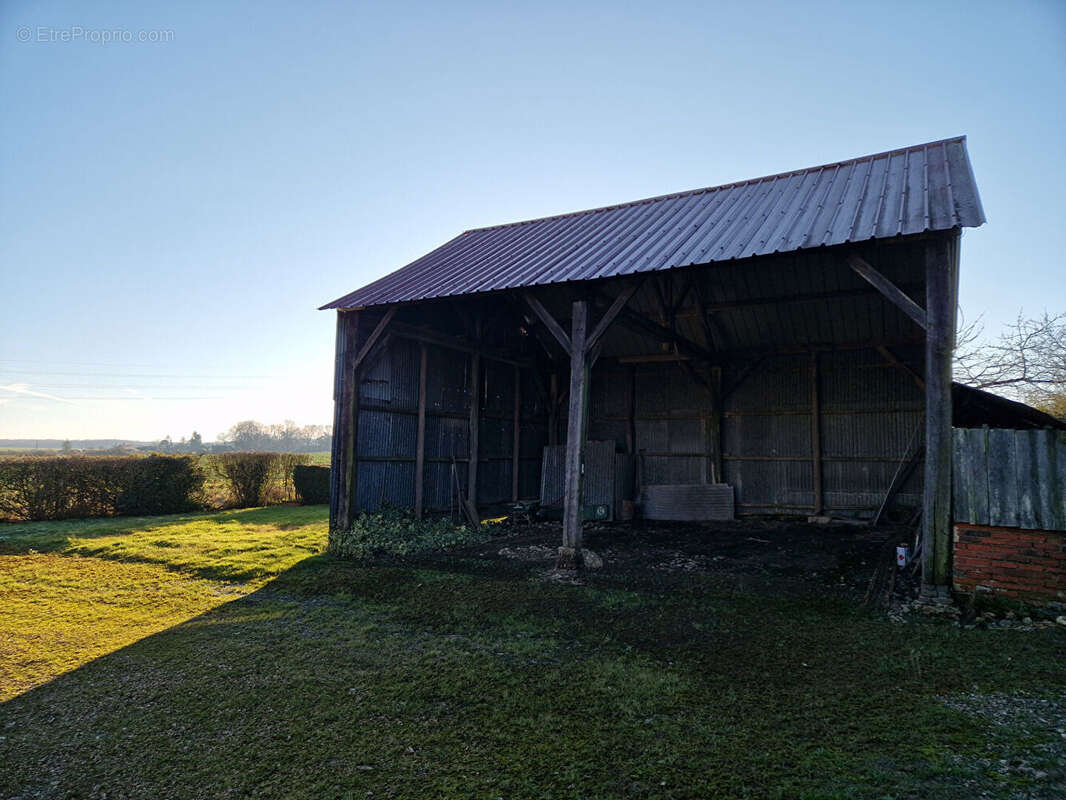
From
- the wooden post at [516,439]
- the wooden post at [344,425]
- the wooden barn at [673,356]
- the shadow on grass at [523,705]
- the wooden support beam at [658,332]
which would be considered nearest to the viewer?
the shadow on grass at [523,705]

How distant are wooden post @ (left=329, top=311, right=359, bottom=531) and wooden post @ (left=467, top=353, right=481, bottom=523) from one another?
2.81 metres

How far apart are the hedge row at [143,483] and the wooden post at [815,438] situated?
12840 mm

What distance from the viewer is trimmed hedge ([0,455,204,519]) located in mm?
12477

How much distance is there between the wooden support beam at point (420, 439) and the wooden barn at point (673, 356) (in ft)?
0.14

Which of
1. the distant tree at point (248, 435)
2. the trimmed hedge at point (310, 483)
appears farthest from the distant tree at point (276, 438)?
the trimmed hedge at point (310, 483)

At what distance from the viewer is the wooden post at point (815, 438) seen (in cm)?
1150

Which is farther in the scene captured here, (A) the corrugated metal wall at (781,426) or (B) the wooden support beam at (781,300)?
(A) the corrugated metal wall at (781,426)

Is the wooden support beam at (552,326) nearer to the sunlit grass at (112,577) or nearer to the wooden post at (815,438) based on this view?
the sunlit grass at (112,577)

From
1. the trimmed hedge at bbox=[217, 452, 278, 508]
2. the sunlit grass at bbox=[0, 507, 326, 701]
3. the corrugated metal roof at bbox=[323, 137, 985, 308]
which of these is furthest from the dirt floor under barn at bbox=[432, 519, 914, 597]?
the trimmed hedge at bbox=[217, 452, 278, 508]

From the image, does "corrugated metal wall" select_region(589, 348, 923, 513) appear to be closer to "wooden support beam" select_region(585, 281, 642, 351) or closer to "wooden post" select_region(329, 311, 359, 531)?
"wooden support beam" select_region(585, 281, 642, 351)

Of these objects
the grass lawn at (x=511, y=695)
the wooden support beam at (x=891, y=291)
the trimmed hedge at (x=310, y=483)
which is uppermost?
the wooden support beam at (x=891, y=291)

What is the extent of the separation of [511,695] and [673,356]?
10291mm

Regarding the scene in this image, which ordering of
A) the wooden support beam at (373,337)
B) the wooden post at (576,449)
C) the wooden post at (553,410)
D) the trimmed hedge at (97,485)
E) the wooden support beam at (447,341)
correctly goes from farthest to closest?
the wooden post at (553,410), the trimmed hedge at (97,485), the wooden support beam at (447,341), the wooden support beam at (373,337), the wooden post at (576,449)

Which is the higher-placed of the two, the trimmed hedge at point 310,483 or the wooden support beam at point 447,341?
the wooden support beam at point 447,341
